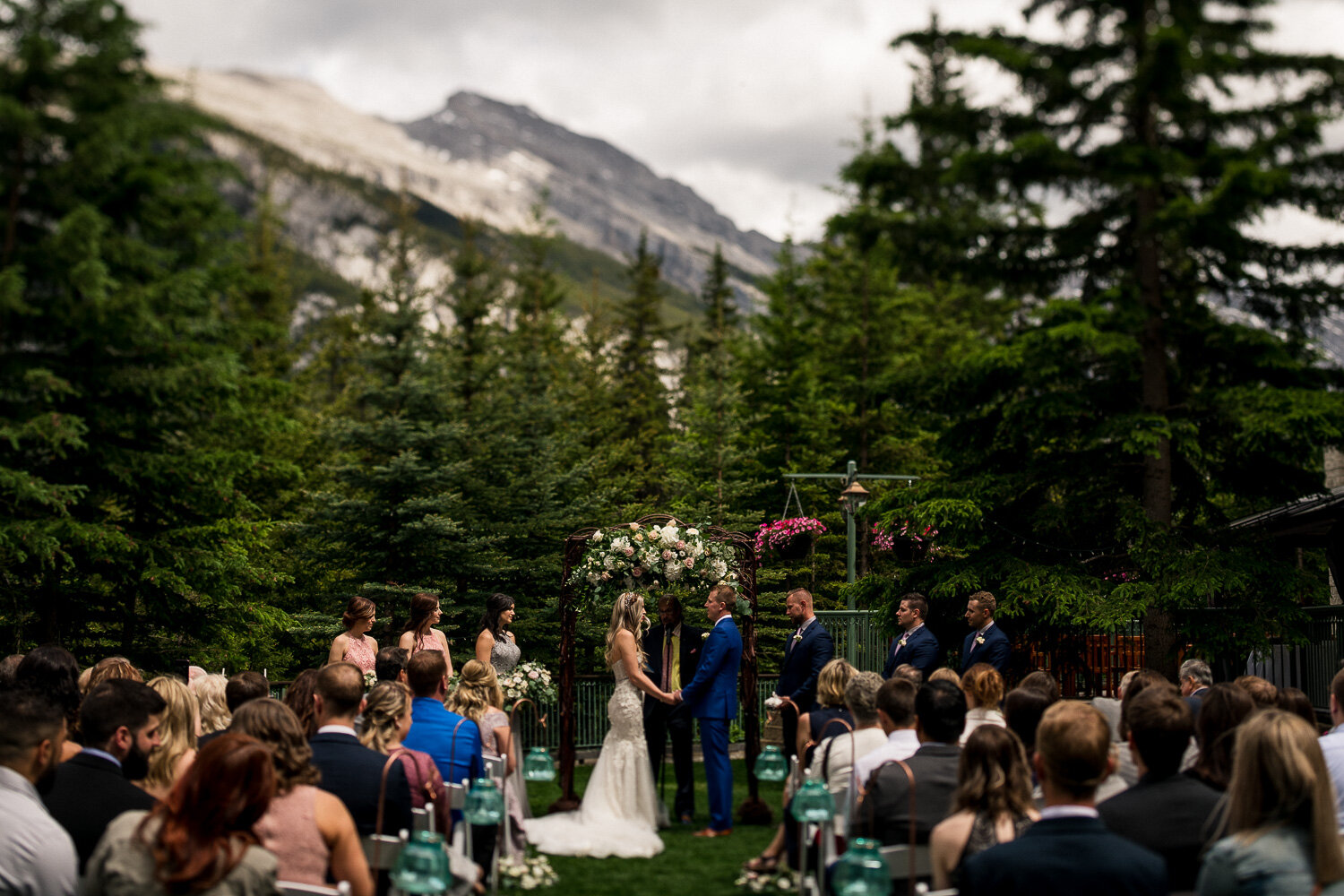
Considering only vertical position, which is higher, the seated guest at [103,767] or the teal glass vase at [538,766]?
the seated guest at [103,767]

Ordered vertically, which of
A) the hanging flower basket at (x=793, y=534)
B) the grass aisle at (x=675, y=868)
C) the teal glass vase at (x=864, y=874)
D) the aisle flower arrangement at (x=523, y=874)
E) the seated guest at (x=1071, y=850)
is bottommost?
the grass aisle at (x=675, y=868)

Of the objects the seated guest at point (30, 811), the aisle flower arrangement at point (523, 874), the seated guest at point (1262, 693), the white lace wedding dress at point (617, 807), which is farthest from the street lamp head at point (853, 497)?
the seated guest at point (30, 811)

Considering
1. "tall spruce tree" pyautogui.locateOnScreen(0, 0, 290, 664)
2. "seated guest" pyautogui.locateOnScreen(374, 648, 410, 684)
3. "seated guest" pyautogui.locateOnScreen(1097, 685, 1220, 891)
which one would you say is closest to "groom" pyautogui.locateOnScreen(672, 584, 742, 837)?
"seated guest" pyautogui.locateOnScreen(374, 648, 410, 684)

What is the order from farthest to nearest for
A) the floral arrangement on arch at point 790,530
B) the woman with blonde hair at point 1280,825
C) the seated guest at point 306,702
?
the floral arrangement on arch at point 790,530
the seated guest at point 306,702
the woman with blonde hair at point 1280,825

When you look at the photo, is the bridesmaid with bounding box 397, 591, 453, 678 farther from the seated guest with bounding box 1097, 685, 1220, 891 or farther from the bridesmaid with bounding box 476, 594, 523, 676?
the seated guest with bounding box 1097, 685, 1220, 891

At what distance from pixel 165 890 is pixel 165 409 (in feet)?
43.4

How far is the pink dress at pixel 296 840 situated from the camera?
379cm

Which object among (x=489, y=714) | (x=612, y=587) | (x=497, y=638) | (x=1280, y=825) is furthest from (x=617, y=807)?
(x=1280, y=825)

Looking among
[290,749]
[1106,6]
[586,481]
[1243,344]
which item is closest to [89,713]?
[290,749]

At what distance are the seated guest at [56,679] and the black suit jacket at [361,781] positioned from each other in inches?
55.5

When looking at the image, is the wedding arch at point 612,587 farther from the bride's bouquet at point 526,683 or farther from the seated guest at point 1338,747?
the seated guest at point 1338,747

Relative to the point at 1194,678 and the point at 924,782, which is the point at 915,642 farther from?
the point at 924,782

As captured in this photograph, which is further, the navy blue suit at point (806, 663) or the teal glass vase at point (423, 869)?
the navy blue suit at point (806, 663)

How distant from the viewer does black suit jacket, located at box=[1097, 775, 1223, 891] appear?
4012mm
